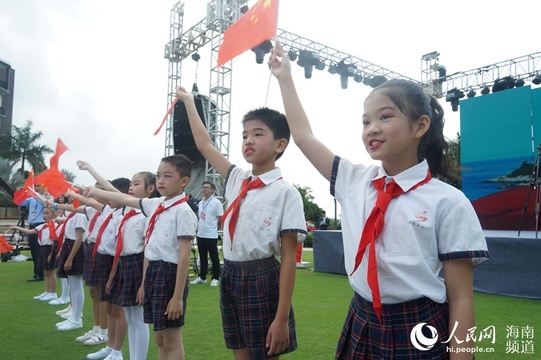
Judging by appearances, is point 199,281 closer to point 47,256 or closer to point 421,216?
point 47,256

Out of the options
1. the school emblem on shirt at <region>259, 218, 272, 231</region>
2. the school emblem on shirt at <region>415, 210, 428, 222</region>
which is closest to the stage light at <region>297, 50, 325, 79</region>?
the school emblem on shirt at <region>259, 218, 272, 231</region>

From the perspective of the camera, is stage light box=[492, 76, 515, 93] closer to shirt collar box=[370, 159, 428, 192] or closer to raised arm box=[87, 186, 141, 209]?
raised arm box=[87, 186, 141, 209]

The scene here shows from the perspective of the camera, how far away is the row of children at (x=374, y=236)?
111 cm

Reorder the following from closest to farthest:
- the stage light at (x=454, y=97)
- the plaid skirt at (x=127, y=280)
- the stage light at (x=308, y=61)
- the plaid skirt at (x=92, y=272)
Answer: the plaid skirt at (x=127, y=280) < the plaid skirt at (x=92, y=272) < the stage light at (x=308, y=61) < the stage light at (x=454, y=97)

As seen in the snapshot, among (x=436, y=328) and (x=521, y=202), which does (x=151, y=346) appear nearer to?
(x=436, y=328)

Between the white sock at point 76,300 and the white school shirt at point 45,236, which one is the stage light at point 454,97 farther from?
the white sock at point 76,300

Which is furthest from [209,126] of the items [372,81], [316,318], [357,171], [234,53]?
[357,171]

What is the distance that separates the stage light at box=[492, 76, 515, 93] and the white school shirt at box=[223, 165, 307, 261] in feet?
35.6

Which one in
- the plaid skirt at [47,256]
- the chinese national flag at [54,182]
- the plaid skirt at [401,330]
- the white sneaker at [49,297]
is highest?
the chinese national flag at [54,182]

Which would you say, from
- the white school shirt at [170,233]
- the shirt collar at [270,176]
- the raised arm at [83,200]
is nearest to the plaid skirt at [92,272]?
the raised arm at [83,200]

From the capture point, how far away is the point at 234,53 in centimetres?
197

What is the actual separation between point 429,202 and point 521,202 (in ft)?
36.4

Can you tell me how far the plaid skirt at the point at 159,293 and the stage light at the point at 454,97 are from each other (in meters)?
11.4

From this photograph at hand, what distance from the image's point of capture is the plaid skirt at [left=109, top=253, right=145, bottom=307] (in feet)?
9.64
